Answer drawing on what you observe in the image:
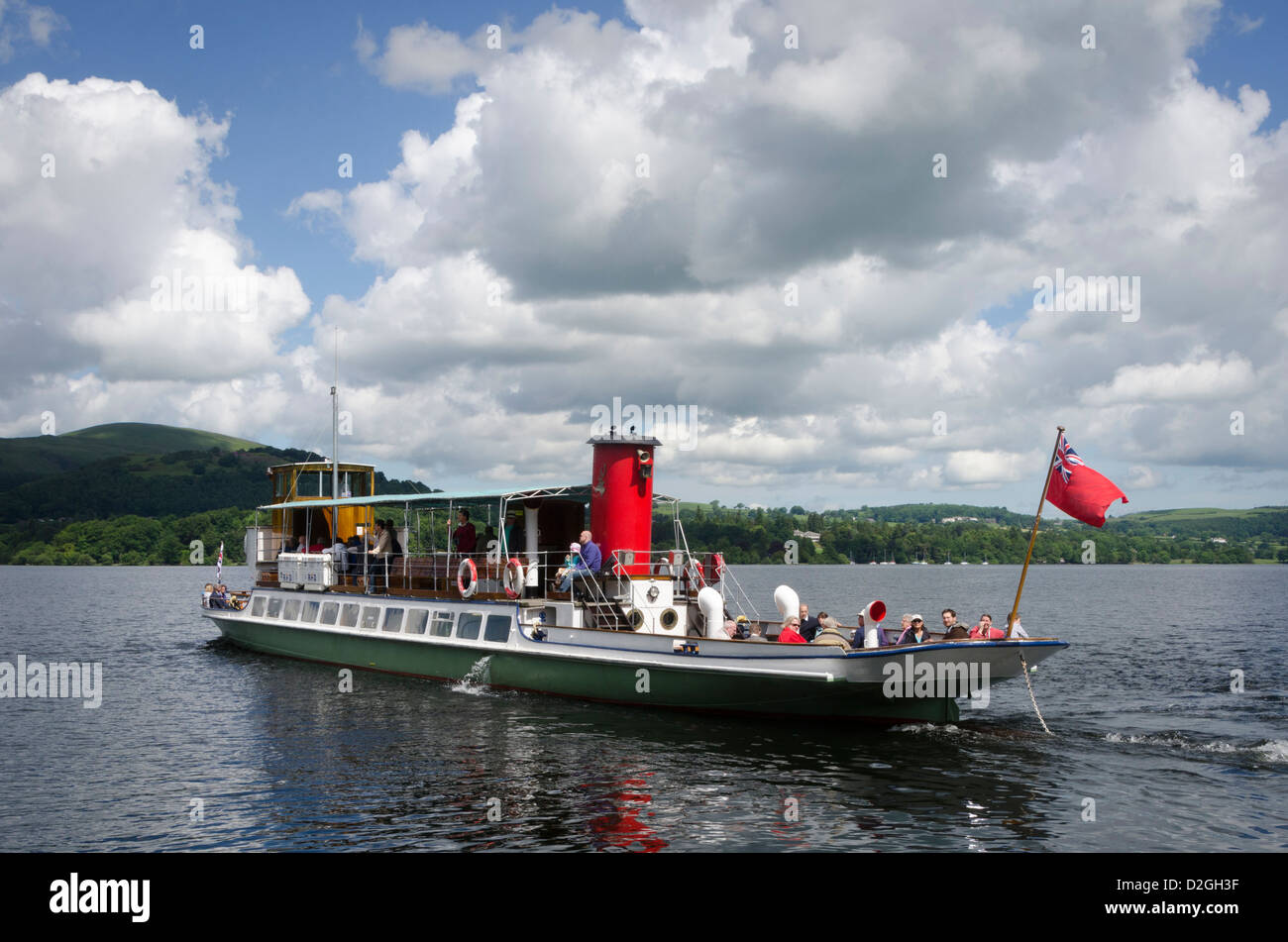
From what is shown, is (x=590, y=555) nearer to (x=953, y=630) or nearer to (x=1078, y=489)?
(x=953, y=630)

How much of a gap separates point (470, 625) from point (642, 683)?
23.9ft

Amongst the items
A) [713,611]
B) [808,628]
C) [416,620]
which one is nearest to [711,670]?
[713,611]

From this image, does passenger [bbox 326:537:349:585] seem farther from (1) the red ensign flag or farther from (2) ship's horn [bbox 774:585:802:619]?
(1) the red ensign flag

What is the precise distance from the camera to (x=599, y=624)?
28.3 metres

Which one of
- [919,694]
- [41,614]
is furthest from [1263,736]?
[41,614]

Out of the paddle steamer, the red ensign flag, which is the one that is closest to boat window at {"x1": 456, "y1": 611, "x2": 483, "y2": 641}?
the paddle steamer

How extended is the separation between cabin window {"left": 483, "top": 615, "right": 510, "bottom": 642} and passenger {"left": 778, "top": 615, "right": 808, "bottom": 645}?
8.97m

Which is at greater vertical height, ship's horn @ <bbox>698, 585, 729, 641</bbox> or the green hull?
ship's horn @ <bbox>698, 585, 729, 641</bbox>

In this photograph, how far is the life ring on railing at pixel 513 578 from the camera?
29211 mm

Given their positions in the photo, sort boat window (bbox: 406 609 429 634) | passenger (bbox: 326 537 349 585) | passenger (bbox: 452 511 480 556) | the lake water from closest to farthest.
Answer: the lake water < boat window (bbox: 406 609 429 634) < passenger (bbox: 452 511 480 556) < passenger (bbox: 326 537 349 585)

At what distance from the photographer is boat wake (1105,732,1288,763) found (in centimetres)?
2181

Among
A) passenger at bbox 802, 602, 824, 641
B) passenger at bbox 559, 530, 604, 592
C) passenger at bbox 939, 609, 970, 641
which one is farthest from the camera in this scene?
passenger at bbox 559, 530, 604, 592
